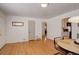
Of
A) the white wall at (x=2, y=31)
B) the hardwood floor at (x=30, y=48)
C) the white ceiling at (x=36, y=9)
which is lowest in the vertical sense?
the hardwood floor at (x=30, y=48)

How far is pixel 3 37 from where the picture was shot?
1.79 meters

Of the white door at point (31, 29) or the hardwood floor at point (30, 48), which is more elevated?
the white door at point (31, 29)

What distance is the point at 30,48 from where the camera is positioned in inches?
75.7

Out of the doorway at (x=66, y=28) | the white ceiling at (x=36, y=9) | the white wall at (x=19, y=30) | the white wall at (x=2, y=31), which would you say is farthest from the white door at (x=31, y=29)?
the doorway at (x=66, y=28)

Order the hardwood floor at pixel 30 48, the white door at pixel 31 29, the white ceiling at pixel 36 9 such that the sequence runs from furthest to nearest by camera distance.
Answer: the white door at pixel 31 29
the hardwood floor at pixel 30 48
the white ceiling at pixel 36 9

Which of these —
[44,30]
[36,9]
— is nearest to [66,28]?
[44,30]

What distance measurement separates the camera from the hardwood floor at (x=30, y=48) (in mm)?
1686

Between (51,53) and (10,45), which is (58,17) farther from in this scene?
(10,45)

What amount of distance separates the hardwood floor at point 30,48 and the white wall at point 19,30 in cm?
10

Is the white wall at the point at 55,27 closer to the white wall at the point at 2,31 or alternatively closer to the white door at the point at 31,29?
the white door at the point at 31,29

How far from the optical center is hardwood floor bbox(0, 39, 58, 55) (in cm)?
169

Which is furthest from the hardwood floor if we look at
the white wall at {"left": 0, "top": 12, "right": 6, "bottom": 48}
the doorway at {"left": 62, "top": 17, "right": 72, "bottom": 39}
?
the doorway at {"left": 62, "top": 17, "right": 72, "bottom": 39}

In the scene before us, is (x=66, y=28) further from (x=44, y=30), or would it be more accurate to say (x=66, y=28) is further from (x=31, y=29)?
(x=31, y=29)

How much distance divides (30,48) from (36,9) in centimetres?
80
